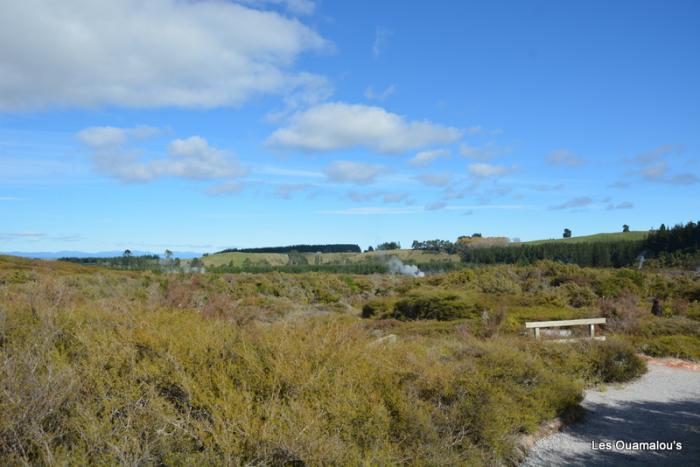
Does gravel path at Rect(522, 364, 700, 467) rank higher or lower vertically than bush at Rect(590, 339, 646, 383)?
lower

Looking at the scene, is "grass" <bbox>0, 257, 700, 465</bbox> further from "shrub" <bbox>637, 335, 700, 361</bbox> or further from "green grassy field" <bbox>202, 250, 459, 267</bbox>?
"green grassy field" <bbox>202, 250, 459, 267</bbox>

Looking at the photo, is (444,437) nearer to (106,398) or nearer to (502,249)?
(106,398)

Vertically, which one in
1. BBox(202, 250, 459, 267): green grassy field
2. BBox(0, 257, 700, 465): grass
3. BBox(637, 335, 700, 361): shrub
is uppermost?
BBox(202, 250, 459, 267): green grassy field

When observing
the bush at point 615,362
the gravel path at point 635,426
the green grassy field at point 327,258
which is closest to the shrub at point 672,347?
the gravel path at point 635,426

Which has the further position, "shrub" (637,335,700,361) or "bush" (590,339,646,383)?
"shrub" (637,335,700,361)

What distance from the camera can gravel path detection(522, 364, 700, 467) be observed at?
22.3 ft

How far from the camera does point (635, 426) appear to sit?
8258 millimetres

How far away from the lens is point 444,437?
5.91 metres

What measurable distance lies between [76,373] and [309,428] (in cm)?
242

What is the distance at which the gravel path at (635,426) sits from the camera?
6.81m

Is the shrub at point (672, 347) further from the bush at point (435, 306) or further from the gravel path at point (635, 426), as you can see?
the bush at point (435, 306)

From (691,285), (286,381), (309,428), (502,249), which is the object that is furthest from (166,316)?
(502,249)

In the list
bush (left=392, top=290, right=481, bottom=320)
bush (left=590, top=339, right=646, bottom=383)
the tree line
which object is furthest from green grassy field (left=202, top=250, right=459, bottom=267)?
bush (left=590, top=339, right=646, bottom=383)

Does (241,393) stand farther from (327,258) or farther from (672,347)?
(327,258)
